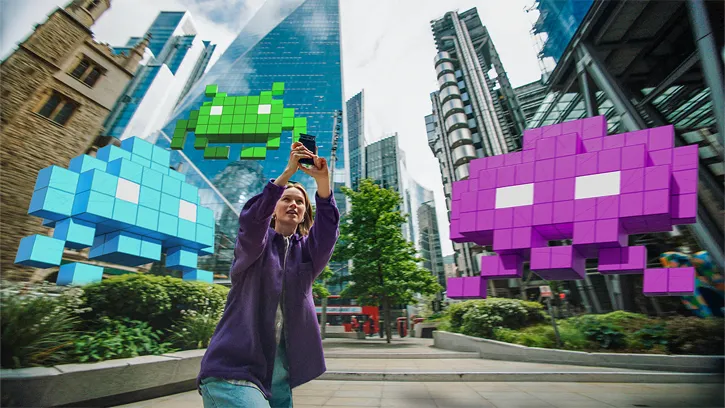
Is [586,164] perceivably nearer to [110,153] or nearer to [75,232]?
[75,232]

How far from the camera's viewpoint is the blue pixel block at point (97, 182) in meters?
7.74

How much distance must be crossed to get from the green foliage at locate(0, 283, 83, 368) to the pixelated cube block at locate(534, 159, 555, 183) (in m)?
10.6

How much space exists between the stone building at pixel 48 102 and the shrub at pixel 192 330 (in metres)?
4.41

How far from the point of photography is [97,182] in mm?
7867

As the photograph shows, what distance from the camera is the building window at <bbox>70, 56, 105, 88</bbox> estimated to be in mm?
9684

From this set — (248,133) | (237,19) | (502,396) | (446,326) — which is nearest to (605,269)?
(502,396)

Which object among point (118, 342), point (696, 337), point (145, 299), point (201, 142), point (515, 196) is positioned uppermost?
point (201, 142)

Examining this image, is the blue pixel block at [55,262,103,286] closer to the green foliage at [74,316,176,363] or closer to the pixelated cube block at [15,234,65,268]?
the pixelated cube block at [15,234,65,268]

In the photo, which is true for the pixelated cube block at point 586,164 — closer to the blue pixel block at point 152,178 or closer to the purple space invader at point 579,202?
the purple space invader at point 579,202

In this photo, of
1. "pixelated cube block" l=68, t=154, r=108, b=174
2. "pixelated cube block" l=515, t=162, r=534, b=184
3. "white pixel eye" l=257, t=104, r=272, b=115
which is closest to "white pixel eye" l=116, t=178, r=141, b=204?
"pixelated cube block" l=68, t=154, r=108, b=174

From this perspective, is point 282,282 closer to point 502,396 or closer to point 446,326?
point 502,396

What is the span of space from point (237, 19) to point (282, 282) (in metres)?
5.47

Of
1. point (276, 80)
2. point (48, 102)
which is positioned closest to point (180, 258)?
point (48, 102)

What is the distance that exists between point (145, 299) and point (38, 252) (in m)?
3.82
